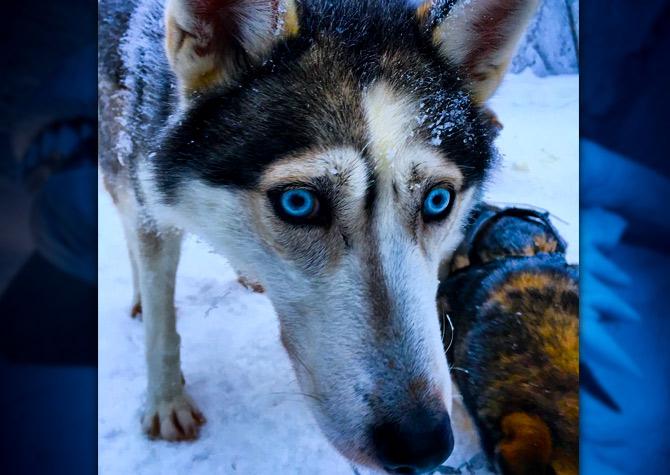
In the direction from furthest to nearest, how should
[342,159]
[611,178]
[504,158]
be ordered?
[611,178]
[504,158]
[342,159]

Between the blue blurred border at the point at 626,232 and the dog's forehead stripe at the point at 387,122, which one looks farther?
the blue blurred border at the point at 626,232

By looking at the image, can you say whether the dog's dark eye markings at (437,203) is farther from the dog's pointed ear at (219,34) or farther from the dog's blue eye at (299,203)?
the dog's pointed ear at (219,34)

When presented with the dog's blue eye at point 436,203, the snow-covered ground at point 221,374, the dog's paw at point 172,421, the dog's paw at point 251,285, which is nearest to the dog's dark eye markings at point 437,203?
the dog's blue eye at point 436,203

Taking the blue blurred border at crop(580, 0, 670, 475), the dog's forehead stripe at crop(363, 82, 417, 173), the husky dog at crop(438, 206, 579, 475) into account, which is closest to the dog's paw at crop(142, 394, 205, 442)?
the husky dog at crop(438, 206, 579, 475)

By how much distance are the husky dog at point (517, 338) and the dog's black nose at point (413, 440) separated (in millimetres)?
362

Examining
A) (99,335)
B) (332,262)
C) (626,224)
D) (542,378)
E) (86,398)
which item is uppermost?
(626,224)

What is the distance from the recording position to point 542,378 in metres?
1.45

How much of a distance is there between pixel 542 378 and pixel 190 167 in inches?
37.3

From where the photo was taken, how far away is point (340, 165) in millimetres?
1081

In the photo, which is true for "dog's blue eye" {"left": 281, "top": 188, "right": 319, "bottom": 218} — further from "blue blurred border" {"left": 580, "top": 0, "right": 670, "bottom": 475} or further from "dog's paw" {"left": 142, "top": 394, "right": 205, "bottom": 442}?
"blue blurred border" {"left": 580, "top": 0, "right": 670, "bottom": 475}

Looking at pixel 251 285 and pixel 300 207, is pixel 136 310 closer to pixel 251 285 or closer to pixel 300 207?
pixel 251 285

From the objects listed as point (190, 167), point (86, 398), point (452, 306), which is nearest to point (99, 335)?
point (86, 398)

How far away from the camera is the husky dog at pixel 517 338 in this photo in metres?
1.42

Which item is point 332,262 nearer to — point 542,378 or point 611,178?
point 542,378
